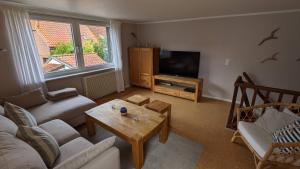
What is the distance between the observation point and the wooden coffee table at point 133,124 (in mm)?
1729

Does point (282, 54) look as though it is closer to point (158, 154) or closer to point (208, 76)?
point (208, 76)

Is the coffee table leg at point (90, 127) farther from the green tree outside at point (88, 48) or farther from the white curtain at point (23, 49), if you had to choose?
the green tree outside at point (88, 48)

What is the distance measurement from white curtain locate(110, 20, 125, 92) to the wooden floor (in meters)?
0.56

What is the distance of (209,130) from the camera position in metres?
2.57

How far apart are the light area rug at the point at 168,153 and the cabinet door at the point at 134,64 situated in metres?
2.63

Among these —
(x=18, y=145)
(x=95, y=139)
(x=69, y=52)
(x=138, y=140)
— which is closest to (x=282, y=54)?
(x=138, y=140)

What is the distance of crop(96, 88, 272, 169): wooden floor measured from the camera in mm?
1901

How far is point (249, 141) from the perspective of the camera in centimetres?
175

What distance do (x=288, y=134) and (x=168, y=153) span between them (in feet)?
4.61

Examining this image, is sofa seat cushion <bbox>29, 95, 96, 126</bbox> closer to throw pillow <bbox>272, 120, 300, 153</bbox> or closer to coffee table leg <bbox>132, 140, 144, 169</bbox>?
coffee table leg <bbox>132, 140, 144, 169</bbox>

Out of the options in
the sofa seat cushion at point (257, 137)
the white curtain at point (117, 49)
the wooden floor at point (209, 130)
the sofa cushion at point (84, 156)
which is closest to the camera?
the sofa cushion at point (84, 156)

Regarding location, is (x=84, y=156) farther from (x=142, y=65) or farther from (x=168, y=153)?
(x=142, y=65)

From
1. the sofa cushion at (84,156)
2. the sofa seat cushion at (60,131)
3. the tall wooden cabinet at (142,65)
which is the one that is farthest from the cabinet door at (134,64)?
the sofa cushion at (84,156)

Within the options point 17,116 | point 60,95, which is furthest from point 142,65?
point 17,116
